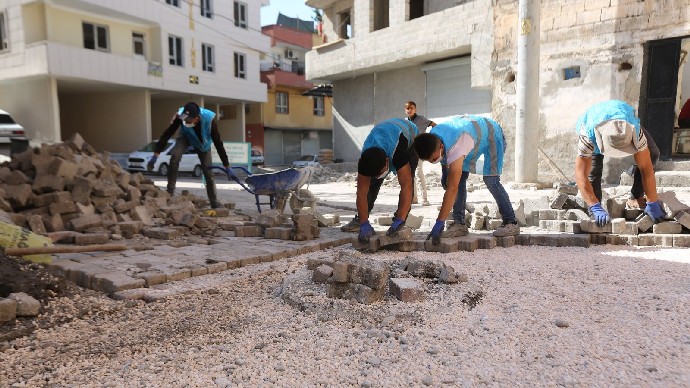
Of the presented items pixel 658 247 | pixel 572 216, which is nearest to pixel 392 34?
pixel 572 216

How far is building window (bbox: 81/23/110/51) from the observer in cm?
1694

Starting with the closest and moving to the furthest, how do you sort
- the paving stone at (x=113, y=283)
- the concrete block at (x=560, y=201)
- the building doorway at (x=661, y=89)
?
1. the paving stone at (x=113, y=283)
2. the concrete block at (x=560, y=201)
3. the building doorway at (x=661, y=89)

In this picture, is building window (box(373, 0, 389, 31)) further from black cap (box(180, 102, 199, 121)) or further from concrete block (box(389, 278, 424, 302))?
concrete block (box(389, 278, 424, 302))

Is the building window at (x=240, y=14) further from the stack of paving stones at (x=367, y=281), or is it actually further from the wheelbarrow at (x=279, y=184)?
the stack of paving stones at (x=367, y=281)

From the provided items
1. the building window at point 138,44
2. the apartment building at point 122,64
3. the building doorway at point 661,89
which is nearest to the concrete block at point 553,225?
the building doorway at point 661,89

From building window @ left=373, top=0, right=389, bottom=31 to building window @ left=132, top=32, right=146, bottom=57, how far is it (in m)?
9.28

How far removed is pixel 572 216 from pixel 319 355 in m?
3.97

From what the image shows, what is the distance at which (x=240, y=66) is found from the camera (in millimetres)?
23047

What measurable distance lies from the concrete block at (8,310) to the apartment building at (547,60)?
370 inches

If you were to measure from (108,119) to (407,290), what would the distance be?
1956 centimetres

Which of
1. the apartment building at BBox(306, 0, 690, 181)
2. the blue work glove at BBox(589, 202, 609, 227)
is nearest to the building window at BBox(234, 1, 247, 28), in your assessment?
the apartment building at BBox(306, 0, 690, 181)

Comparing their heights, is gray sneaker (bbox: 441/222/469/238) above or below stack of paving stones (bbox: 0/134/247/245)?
below

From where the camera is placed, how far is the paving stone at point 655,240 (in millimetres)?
4184

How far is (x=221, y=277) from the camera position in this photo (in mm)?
3557
